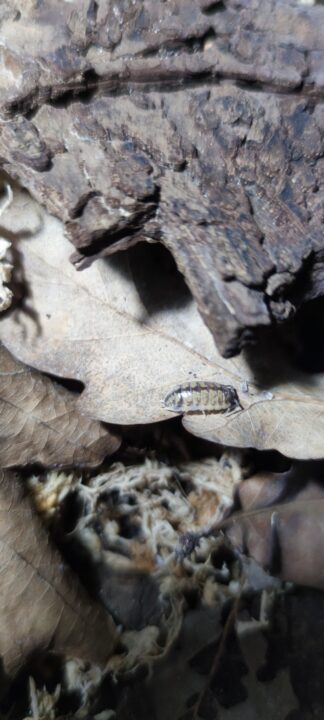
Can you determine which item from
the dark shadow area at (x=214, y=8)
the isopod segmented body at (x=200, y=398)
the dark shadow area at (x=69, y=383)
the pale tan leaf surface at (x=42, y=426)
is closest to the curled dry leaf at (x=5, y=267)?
the pale tan leaf surface at (x=42, y=426)

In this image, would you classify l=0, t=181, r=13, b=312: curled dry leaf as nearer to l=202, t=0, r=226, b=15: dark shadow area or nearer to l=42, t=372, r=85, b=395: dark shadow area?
l=42, t=372, r=85, b=395: dark shadow area

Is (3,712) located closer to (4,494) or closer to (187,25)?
(4,494)

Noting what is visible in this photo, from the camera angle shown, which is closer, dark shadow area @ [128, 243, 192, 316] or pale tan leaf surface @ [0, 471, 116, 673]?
dark shadow area @ [128, 243, 192, 316]

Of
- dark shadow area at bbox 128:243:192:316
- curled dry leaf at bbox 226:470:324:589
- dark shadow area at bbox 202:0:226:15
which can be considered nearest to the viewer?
dark shadow area at bbox 202:0:226:15

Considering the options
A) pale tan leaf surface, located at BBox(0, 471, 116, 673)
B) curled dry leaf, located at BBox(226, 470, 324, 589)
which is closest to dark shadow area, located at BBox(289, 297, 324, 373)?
curled dry leaf, located at BBox(226, 470, 324, 589)

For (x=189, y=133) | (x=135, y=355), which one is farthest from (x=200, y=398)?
(x=189, y=133)

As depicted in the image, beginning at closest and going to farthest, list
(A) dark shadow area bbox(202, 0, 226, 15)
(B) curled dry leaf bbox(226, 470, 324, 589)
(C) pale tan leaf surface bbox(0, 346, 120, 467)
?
(A) dark shadow area bbox(202, 0, 226, 15) < (C) pale tan leaf surface bbox(0, 346, 120, 467) < (B) curled dry leaf bbox(226, 470, 324, 589)

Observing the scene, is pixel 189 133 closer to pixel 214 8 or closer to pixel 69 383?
pixel 214 8

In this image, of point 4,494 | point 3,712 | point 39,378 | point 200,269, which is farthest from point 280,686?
point 200,269

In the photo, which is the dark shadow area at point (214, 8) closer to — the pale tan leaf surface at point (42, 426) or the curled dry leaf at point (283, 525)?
the pale tan leaf surface at point (42, 426)

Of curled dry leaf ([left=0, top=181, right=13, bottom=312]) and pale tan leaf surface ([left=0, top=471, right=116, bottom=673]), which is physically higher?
curled dry leaf ([left=0, top=181, right=13, bottom=312])
